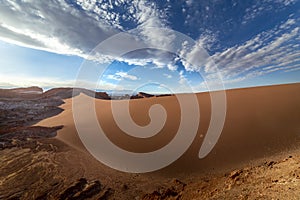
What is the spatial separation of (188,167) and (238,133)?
3.45 metres

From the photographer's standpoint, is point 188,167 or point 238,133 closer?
point 188,167

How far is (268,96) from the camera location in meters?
12.1

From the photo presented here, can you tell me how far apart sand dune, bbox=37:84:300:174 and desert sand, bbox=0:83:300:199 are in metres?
0.03

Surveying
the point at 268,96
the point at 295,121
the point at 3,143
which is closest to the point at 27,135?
the point at 3,143

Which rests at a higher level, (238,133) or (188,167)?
(238,133)

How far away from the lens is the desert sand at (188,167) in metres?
4.18

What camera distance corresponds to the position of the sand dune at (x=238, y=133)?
20.8ft

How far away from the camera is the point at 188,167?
6090 mm

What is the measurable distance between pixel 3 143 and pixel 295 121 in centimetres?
1438

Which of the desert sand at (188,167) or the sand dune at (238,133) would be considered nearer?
the desert sand at (188,167)

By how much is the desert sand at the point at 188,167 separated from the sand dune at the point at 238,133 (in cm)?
3

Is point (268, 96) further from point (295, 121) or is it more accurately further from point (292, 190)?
point (292, 190)

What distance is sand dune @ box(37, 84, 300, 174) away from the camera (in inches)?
249

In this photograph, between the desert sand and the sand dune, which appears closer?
the desert sand
